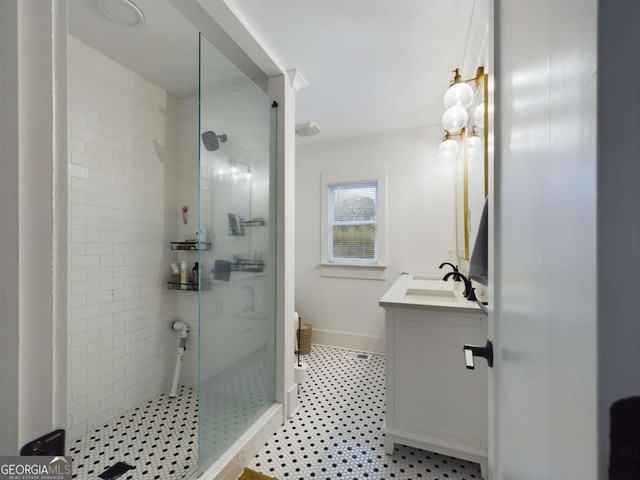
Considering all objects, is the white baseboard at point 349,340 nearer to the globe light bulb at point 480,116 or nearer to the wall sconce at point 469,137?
the wall sconce at point 469,137

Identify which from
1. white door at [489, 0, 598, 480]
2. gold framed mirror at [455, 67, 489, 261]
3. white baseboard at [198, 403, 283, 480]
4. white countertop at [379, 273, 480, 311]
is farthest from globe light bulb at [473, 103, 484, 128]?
white baseboard at [198, 403, 283, 480]

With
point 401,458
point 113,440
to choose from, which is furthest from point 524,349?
point 113,440

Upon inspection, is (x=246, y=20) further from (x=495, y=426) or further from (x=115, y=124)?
(x=495, y=426)

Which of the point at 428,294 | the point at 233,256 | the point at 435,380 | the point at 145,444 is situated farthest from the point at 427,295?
the point at 145,444

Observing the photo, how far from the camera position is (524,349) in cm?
51

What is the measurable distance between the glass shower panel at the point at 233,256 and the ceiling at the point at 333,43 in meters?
0.35

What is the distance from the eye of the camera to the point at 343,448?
1.60 meters

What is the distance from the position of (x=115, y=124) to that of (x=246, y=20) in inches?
48.2

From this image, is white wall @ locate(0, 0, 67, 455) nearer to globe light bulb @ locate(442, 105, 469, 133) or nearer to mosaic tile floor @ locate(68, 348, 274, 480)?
mosaic tile floor @ locate(68, 348, 274, 480)

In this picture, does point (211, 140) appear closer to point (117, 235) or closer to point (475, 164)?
point (117, 235)

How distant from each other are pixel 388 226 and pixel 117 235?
2483 millimetres

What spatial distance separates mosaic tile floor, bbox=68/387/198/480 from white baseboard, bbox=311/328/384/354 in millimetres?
1533

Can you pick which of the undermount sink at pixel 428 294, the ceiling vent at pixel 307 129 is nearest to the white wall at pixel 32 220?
the undermount sink at pixel 428 294

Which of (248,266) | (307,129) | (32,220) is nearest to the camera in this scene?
(32,220)
